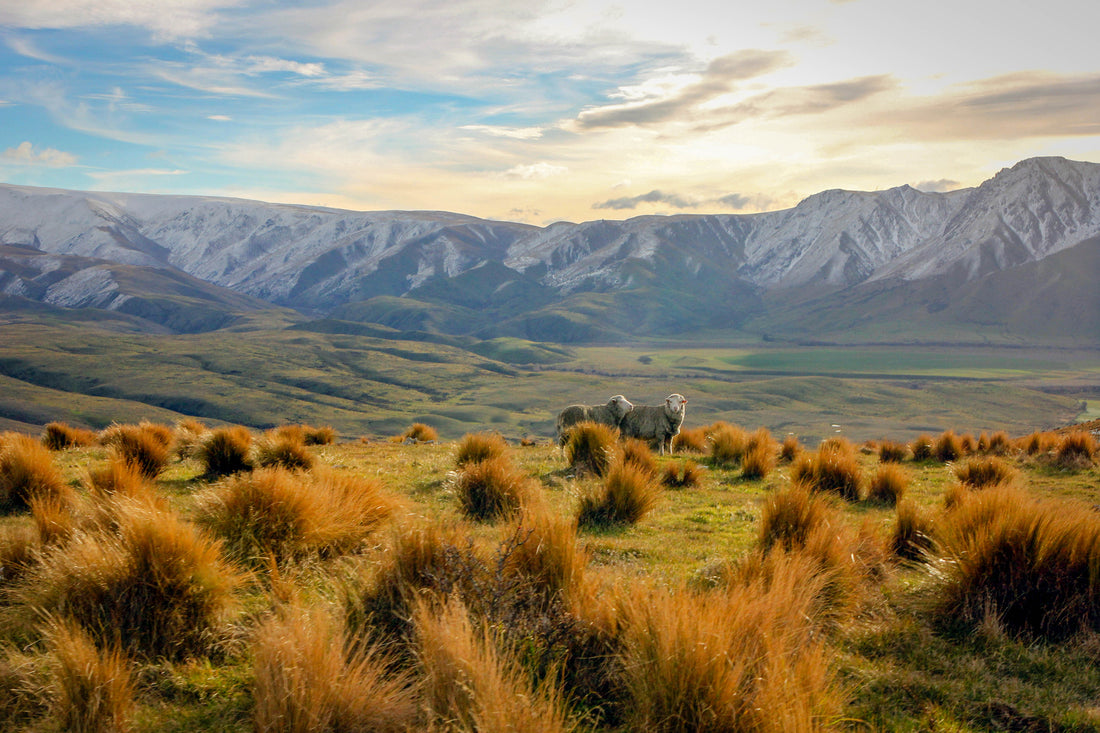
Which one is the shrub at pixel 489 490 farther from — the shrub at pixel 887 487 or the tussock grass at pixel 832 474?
the shrub at pixel 887 487

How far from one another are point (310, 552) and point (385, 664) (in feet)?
7.76

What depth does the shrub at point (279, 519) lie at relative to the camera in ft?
18.6

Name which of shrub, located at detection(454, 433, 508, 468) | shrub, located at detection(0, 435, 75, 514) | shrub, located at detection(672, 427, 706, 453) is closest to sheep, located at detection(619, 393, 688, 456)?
shrub, located at detection(672, 427, 706, 453)

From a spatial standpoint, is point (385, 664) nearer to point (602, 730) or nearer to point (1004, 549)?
point (602, 730)

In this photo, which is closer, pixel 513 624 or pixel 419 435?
pixel 513 624

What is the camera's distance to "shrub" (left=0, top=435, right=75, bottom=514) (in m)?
8.23

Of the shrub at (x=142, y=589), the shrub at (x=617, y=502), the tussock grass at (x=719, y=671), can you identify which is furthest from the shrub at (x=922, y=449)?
the shrub at (x=142, y=589)

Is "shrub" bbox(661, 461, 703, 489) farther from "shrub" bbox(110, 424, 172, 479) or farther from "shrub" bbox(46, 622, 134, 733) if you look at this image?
"shrub" bbox(46, 622, 134, 733)

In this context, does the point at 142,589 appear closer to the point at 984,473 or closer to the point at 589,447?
the point at 589,447

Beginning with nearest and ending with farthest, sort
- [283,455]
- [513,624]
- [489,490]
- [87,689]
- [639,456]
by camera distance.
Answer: [87,689], [513,624], [489,490], [283,455], [639,456]

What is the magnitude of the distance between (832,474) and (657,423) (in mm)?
5504

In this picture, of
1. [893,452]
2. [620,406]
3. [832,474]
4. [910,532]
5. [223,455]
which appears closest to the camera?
[910,532]

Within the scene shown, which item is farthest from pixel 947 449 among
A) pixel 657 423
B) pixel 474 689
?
pixel 474 689

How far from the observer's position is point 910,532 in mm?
7082
